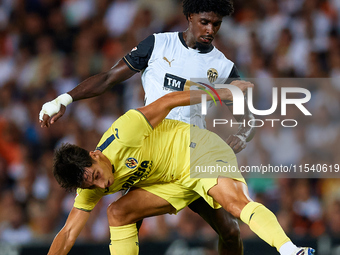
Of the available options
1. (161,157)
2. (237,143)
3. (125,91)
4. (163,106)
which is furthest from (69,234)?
(125,91)

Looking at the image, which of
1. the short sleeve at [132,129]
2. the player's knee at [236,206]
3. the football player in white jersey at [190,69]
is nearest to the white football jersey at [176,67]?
the football player in white jersey at [190,69]

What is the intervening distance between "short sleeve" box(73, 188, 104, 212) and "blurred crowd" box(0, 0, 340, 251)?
1496 mm

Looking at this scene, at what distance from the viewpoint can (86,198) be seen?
3.06 meters

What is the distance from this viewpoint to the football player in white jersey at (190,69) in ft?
11.0

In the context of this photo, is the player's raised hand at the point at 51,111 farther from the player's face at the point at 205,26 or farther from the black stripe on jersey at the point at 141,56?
the player's face at the point at 205,26

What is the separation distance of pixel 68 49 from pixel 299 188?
3.36 m

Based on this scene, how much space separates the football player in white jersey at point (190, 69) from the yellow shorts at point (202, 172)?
13.7 inches

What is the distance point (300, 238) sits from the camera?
4.21m

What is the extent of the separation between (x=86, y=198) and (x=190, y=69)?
121 cm

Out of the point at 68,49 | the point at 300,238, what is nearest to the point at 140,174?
the point at 300,238

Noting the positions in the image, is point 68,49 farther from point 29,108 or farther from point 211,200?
point 211,200

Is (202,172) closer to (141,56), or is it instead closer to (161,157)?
(161,157)

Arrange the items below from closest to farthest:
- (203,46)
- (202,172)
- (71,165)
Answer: (71,165) < (202,172) < (203,46)

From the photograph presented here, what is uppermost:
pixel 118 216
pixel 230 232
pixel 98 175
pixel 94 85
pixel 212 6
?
pixel 212 6
